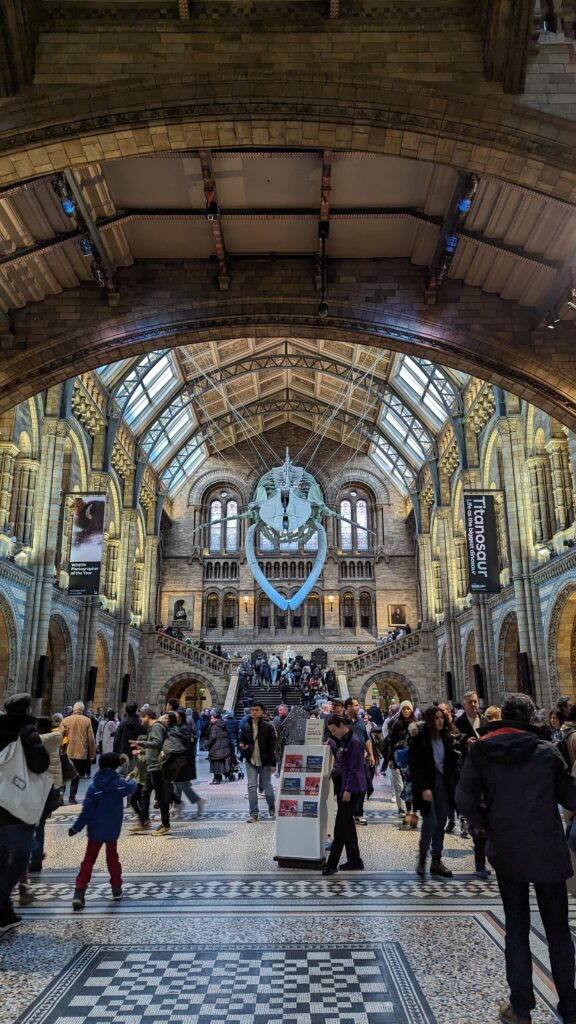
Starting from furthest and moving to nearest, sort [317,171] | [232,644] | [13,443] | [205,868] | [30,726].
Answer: [232,644]
[13,443]
[317,171]
[205,868]
[30,726]

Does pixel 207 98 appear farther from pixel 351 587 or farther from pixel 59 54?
pixel 351 587

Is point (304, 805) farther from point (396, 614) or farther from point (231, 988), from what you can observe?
point (396, 614)

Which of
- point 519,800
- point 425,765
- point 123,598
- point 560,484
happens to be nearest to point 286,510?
point 123,598

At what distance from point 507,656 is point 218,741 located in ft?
39.4

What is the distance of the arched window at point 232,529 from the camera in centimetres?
3512

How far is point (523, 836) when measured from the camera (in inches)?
131

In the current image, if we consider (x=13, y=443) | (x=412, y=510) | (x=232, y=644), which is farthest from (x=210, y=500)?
(x=13, y=443)

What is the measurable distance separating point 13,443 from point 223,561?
1804 centimetres

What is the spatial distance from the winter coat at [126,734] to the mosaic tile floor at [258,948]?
231 cm

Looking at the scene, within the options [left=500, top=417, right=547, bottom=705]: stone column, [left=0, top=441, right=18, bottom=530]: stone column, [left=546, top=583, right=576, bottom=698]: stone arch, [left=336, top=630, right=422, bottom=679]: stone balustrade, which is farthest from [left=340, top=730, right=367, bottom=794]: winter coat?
[left=336, top=630, right=422, bottom=679]: stone balustrade

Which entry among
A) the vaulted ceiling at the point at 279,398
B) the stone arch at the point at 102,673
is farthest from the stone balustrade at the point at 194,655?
the vaulted ceiling at the point at 279,398

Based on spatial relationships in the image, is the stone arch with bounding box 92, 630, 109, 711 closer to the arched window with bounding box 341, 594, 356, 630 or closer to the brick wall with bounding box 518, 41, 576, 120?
the arched window with bounding box 341, 594, 356, 630

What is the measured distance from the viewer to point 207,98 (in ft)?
25.7

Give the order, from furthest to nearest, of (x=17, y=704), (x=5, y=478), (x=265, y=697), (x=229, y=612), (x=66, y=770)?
(x=229, y=612) < (x=265, y=697) < (x=5, y=478) < (x=66, y=770) < (x=17, y=704)
